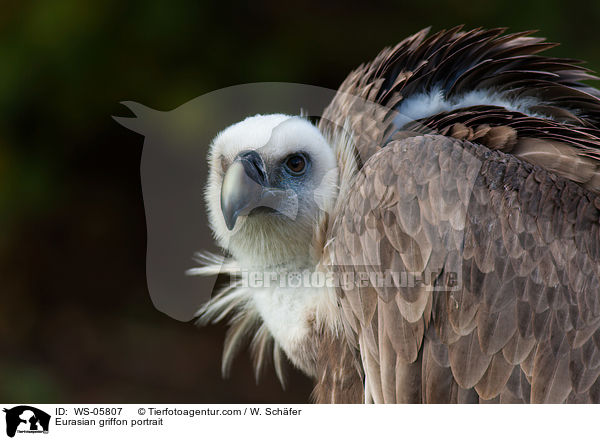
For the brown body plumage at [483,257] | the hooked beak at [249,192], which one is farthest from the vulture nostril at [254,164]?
the brown body plumage at [483,257]

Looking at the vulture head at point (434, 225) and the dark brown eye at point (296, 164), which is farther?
the dark brown eye at point (296, 164)

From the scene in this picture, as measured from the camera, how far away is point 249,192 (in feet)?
3.82

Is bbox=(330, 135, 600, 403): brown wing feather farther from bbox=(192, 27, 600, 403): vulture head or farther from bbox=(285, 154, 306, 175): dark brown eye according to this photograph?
bbox=(285, 154, 306, 175): dark brown eye

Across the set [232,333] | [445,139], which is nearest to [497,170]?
[445,139]

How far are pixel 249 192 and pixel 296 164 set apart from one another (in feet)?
0.38

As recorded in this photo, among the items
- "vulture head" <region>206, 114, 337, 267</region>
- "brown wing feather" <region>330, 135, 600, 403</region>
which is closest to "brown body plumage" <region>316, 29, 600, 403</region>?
"brown wing feather" <region>330, 135, 600, 403</region>

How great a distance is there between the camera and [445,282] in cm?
100

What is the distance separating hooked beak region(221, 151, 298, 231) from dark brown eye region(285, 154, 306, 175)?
0.13ft

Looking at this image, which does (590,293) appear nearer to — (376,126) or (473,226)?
(473,226)
